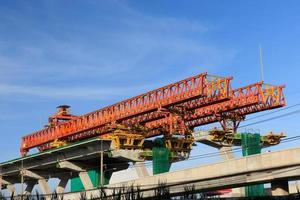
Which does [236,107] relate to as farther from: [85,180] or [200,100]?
[85,180]

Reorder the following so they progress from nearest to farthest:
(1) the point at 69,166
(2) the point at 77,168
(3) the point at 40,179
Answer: (1) the point at 69,166
(2) the point at 77,168
(3) the point at 40,179

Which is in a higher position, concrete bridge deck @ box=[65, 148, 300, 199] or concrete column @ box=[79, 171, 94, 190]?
concrete column @ box=[79, 171, 94, 190]

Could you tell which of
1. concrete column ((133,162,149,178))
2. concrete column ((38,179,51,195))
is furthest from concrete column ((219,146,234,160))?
concrete column ((38,179,51,195))

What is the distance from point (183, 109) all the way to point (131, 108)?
7.82 metres

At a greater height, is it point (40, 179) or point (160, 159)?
point (160, 159)

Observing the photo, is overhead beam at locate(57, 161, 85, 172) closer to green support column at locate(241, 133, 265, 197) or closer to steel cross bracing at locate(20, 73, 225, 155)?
steel cross bracing at locate(20, 73, 225, 155)

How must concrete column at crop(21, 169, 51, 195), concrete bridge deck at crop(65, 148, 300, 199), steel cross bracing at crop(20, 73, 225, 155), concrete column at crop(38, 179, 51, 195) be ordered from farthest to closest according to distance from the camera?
concrete column at crop(38, 179, 51, 195)
concrete column at crop(21, 169, 51, 195)
steel cross bracing at crop(20, 73, 225, 155)
concrete bridge deck at crop(65, 148, 300, 199)

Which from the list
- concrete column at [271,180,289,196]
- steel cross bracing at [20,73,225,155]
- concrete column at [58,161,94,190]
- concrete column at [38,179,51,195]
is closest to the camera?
concrete column at [271,180,289,196]

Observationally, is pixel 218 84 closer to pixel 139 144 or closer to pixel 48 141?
pixel 139 144

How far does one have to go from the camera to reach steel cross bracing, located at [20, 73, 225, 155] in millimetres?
62825

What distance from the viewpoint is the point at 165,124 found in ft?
229

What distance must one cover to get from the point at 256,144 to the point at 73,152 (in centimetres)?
2777

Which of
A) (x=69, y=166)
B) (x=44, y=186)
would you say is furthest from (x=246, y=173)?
(x=44, y=186)

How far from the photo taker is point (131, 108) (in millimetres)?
71188
